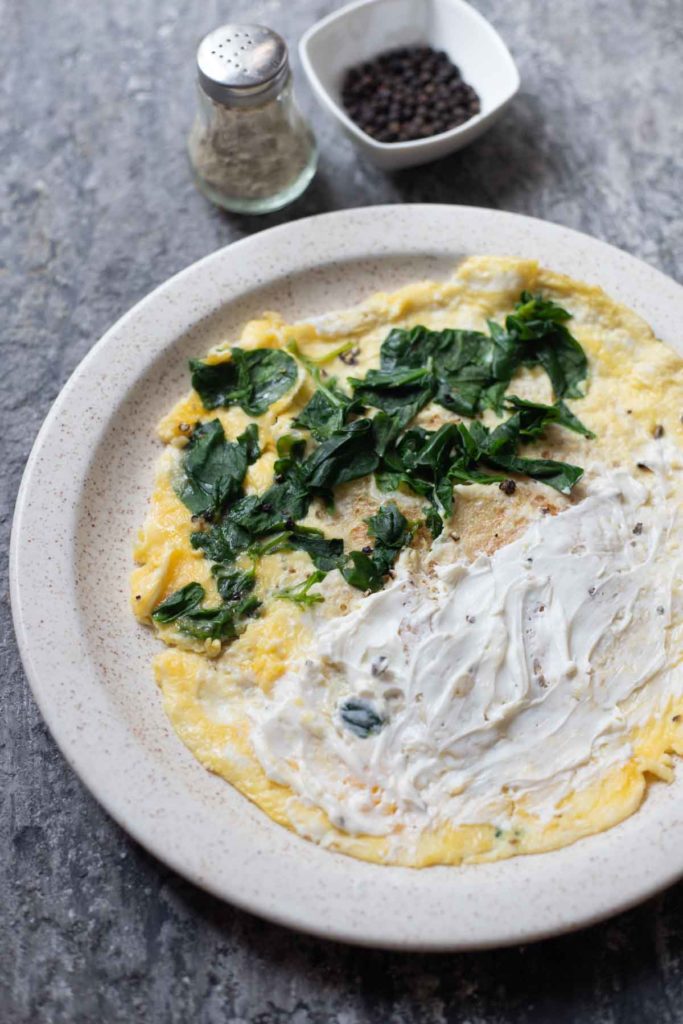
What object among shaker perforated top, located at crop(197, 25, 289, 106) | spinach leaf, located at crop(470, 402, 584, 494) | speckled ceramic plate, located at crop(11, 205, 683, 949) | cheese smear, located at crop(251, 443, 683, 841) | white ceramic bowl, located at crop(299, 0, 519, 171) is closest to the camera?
speckled ceramic plate, located at crop(11, 205, 683, 949)

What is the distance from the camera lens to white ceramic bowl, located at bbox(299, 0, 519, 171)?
177 inches

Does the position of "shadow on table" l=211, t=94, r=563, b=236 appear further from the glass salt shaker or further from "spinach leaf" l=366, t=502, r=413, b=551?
"spinach leaf" l=366, t=502, r=413, b=551

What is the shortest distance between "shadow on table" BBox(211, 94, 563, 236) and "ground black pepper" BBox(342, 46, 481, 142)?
236mm

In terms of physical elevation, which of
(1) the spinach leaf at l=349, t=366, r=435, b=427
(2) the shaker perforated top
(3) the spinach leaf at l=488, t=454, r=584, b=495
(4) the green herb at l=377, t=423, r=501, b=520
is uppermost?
(2) the shaker perforated top

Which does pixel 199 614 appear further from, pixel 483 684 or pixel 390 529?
pixel 483 684

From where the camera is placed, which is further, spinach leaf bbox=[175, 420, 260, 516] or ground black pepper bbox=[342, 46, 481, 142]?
ground black pepper bbox=[342, 46, 481, 142]

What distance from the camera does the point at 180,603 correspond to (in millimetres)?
3494

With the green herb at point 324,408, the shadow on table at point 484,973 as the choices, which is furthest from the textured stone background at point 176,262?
the green herb at point 324,408

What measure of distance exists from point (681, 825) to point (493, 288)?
2111mm

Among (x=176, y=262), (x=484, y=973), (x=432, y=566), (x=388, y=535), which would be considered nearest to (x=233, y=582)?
(x=388, y=535)

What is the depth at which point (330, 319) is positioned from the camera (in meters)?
4.02

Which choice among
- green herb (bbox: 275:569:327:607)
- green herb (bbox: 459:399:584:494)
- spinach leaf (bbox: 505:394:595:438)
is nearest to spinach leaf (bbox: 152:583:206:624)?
green herb (bbox: 275:569:327:607)

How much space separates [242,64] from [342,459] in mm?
1679

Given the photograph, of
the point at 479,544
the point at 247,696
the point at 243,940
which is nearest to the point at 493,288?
the point at 479,544
